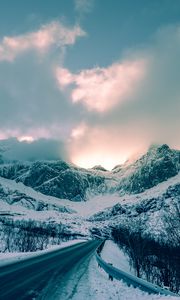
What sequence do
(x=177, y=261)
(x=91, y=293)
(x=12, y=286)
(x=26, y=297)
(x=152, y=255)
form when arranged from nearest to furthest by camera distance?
1. (x=26, y=297)
2. (x=12, y=286)
3. (x=91, y=293)
4. (x=177, y=261)
5. (x=152, y=255)

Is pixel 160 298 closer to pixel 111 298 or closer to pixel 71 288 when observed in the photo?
pixel 111 298

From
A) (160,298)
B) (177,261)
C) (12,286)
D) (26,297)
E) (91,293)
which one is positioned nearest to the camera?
(160,298)

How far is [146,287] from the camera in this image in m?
10.7

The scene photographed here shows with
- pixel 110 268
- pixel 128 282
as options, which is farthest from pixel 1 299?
pixel 110 268

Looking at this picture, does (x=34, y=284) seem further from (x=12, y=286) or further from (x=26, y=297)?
(x=26, y=297)

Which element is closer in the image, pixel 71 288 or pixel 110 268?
pixel 71 288

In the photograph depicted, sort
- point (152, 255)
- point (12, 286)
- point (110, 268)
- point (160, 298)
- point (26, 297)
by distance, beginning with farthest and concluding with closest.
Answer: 1. point (152, 255)
2. point (110, 268)
3. point (12, 286)
4. point (26, 297)
5. point (160, 298)

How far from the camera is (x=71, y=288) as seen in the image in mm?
12977

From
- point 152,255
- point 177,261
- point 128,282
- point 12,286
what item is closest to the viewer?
point 12,286

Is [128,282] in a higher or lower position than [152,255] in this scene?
higher

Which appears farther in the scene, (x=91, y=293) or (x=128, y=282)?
(x=128, y=282)

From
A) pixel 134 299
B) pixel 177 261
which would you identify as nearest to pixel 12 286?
pixel 134 299

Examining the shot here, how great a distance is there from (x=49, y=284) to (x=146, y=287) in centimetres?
422

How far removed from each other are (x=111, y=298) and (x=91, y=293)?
1.08 m
